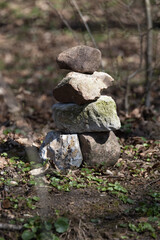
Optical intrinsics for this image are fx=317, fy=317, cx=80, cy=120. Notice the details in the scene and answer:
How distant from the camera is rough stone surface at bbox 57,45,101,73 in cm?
395

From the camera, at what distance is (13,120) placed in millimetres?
6078

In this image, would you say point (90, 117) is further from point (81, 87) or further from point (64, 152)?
point (64, 152)

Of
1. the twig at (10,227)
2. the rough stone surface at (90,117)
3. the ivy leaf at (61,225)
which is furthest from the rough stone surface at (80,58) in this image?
the twig at (10,227)

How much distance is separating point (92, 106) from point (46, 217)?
4.86ft

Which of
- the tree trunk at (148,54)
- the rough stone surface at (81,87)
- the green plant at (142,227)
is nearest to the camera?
the green plant at (142,227)

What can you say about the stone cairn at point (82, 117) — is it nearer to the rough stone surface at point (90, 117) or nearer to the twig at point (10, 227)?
the rough stone surface at point (90, 117)

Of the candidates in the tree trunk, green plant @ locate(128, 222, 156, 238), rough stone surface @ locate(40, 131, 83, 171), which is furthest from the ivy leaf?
the tree trunk

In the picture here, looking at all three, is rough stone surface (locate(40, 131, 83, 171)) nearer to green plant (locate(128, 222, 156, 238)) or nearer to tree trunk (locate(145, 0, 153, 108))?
green plant (locate(128, 222, 156, 238))

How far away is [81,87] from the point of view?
382 centimetres

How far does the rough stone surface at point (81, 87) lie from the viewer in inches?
151

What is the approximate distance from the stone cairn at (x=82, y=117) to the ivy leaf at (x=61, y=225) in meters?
1.09

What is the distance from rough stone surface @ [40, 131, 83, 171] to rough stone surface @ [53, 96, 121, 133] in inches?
5.8

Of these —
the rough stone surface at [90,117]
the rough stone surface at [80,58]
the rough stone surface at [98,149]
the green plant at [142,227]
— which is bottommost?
the green plant at [142,227]

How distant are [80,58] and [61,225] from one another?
2035mm
